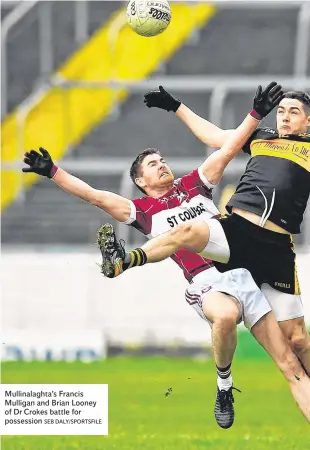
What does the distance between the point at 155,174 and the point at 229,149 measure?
592mm

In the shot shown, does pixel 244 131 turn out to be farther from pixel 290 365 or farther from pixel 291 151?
pixel 290 365

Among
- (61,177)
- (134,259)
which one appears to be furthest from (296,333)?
(61,177)

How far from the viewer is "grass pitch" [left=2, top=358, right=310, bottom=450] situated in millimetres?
9453

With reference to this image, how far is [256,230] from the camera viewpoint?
8.29 meters

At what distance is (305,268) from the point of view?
14.6 m

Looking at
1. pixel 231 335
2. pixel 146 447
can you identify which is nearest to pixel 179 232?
pixel 231 335

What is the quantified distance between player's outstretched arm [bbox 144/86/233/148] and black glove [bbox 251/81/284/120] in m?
0.52

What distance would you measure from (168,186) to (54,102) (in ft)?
26.4

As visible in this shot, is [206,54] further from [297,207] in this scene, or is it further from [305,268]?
[297,207]

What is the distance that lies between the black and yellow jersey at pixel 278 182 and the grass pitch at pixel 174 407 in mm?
1758

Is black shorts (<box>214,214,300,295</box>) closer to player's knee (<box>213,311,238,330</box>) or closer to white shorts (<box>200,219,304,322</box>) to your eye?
white shorts (<box>200,219,304,322</box>)

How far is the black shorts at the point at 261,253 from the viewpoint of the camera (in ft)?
27.0
